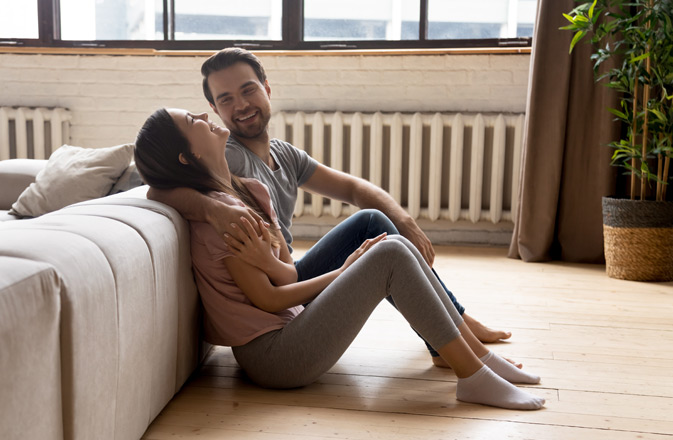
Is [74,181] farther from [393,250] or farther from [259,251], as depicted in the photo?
[393,250]

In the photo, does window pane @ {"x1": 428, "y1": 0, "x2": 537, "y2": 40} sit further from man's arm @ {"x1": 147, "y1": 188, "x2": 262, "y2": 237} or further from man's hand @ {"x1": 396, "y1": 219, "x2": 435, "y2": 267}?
man's arm @ {"x1": 147, "y1": 188, "x2": 262, "y2": 237}

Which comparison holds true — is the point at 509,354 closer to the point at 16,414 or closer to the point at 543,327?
the point at 543,327

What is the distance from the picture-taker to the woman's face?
5.26 ft

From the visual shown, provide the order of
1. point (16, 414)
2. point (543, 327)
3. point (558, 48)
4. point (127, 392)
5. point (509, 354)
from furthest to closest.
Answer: point (558, 48) < point (543, 327) < point (509, 354) < point (127, 392) < point (16, 414)

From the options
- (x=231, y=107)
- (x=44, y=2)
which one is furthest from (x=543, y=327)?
(x=44, y=2)

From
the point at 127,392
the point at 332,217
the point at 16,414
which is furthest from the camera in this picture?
the point at 332,217

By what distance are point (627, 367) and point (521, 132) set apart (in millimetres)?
1803

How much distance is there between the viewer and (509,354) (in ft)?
6.65

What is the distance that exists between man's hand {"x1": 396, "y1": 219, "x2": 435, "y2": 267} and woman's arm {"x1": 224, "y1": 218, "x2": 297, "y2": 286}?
1.48 feet

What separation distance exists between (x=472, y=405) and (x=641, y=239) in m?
1.66

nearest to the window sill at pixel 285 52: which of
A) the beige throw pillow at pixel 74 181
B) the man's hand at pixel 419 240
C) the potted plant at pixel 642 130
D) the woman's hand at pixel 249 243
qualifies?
the potted plant at pixel 642 130

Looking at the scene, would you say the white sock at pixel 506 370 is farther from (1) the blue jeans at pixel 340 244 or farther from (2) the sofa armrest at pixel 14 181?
(2) the sofa armrest at pixel 14 181

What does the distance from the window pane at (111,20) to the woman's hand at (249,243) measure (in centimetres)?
265

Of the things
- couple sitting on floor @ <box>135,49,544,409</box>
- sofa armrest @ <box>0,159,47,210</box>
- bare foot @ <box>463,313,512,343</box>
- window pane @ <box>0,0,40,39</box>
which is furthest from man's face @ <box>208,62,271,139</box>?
window pane @ <box>0,0,40,39</box>
